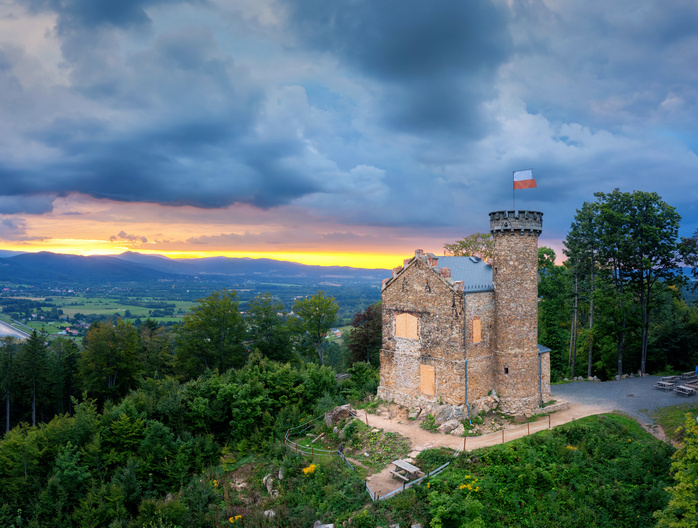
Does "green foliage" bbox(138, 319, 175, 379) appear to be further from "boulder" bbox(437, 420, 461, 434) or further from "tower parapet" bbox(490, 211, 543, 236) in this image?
"tower parapet" bbox(490, 211, 543, 236)

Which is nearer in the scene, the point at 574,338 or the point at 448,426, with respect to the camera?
the point at 448,426

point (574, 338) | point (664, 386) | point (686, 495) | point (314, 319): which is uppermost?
point (314, 319)

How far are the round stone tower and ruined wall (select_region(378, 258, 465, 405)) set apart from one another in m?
2.97

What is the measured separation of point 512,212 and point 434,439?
12.9 metres

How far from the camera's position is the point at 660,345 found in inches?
1391

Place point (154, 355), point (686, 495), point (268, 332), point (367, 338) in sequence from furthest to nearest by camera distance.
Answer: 1. point (367, 338)
2. point (268, 332)
3. point (154, 355)
4. point (686, 495)

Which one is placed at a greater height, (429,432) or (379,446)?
(429,432)

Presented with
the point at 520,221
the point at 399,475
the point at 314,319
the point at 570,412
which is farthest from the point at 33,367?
the point at 570,412

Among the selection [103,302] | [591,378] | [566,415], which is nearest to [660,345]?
[591,378]

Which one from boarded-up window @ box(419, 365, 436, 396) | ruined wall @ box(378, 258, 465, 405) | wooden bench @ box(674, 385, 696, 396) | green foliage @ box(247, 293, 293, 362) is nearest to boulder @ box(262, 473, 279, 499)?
ruined wall @ box(378, 258, 465, 405)

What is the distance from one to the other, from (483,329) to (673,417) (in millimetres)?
10980

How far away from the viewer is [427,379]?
22734 millimetres

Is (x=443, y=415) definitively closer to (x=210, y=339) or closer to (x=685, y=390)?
(x=685, y=390)

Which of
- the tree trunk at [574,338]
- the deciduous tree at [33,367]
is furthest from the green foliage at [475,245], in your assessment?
the deciduous tree at [33,367]
